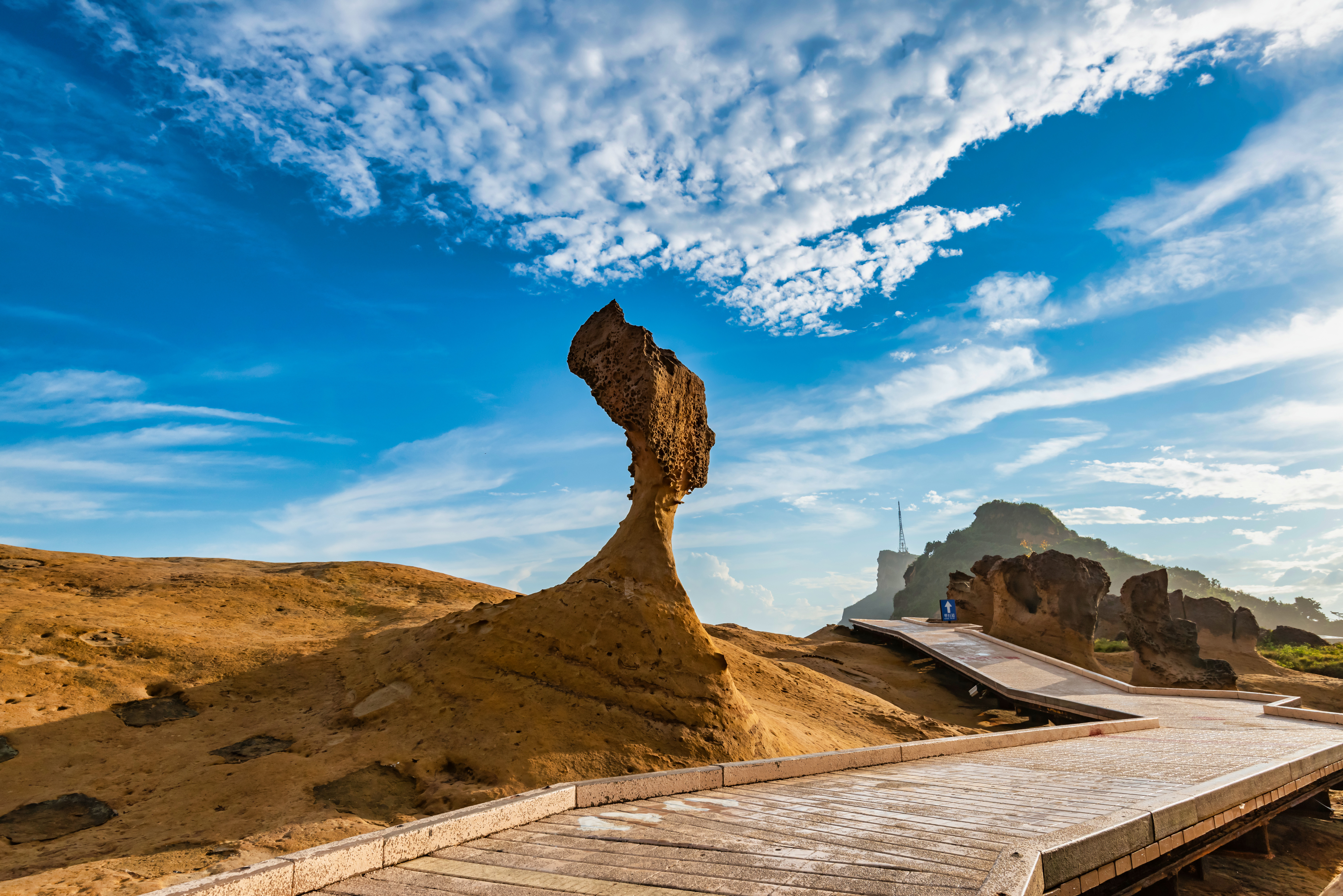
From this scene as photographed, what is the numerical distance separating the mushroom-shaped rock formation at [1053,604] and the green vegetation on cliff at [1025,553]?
6888cm

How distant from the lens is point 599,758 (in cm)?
730

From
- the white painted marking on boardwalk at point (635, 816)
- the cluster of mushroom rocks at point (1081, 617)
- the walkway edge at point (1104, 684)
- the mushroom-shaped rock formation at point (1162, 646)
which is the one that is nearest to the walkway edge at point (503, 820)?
the white painted marking on boardwalk at point (635, 816)

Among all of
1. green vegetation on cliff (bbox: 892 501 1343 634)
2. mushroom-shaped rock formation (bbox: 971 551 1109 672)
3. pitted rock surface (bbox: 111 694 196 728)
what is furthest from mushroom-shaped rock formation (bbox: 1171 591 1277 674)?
green vegetation on cliff (bbox: 892 501 1343 634)

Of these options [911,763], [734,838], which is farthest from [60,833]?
[911,763]

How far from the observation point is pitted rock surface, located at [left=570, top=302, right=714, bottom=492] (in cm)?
940

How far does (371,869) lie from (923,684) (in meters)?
17.8

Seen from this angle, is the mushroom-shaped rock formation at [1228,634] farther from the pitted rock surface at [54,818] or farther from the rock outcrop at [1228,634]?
the pitted rock surface at [54,818]

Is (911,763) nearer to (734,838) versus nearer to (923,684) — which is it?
(734,838)

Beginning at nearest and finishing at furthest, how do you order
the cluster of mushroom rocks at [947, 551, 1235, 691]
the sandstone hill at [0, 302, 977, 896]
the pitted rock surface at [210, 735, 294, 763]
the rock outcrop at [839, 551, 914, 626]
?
1. the sandstone hill at [0, 302, 977, 896]
2. the pitted rock surface at [210, 735, 294, 763]
3. the cluster of mushroom rocks at [947, 551, 1235, 691]
4. the rock outcrop at [839, 551, 914, 626]

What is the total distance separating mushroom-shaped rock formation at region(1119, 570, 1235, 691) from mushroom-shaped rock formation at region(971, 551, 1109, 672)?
117 centimetres

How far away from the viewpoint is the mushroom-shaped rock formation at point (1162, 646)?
19.4 meters

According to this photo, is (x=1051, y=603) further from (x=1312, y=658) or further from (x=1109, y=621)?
(x=1109, y=621)

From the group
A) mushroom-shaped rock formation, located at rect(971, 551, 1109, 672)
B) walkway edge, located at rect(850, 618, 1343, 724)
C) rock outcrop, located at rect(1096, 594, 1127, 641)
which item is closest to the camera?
Answer: walkway edge, located at rect(850, 618, 1343, 724)

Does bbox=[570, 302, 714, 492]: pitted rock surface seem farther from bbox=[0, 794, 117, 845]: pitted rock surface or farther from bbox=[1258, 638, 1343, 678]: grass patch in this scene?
bbox=[1258, 638, 1343, 678]: grass patch
